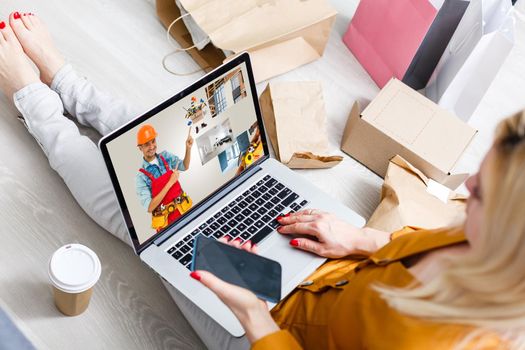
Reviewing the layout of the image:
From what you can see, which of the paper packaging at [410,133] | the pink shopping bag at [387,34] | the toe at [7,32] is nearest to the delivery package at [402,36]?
the pink shopping bag at [387,34]

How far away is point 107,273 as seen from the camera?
102 cm

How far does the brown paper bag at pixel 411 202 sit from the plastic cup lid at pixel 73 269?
51cm

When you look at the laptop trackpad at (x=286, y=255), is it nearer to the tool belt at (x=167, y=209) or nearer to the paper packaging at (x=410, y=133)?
Result: the tool belt at (x=167, y=209)

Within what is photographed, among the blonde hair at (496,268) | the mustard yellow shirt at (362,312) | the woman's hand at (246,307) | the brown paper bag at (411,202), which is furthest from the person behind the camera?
the brown paper bag at (411,202)

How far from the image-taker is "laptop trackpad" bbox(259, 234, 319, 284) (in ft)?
3.22

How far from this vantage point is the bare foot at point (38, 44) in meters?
1.17

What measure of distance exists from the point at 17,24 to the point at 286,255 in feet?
2.29

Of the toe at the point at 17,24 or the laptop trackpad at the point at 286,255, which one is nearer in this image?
the laptop trackpad at the point at 286,255

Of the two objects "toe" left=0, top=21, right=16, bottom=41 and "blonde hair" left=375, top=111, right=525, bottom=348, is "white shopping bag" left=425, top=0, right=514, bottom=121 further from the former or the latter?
"toe" left=0, top=21, right=16, bottom=41

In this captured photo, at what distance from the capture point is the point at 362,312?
2.53 ft

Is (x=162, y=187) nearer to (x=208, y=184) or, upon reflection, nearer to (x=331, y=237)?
(x=208, y=184)

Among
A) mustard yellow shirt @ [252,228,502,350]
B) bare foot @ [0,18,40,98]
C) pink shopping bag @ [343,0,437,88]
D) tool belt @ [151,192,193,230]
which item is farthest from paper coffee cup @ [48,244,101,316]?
pink shopping bag @ [343,0,437,88]

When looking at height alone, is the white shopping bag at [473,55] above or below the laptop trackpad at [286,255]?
above

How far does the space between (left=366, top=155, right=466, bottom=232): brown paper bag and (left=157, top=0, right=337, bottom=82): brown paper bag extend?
0.33 metres
